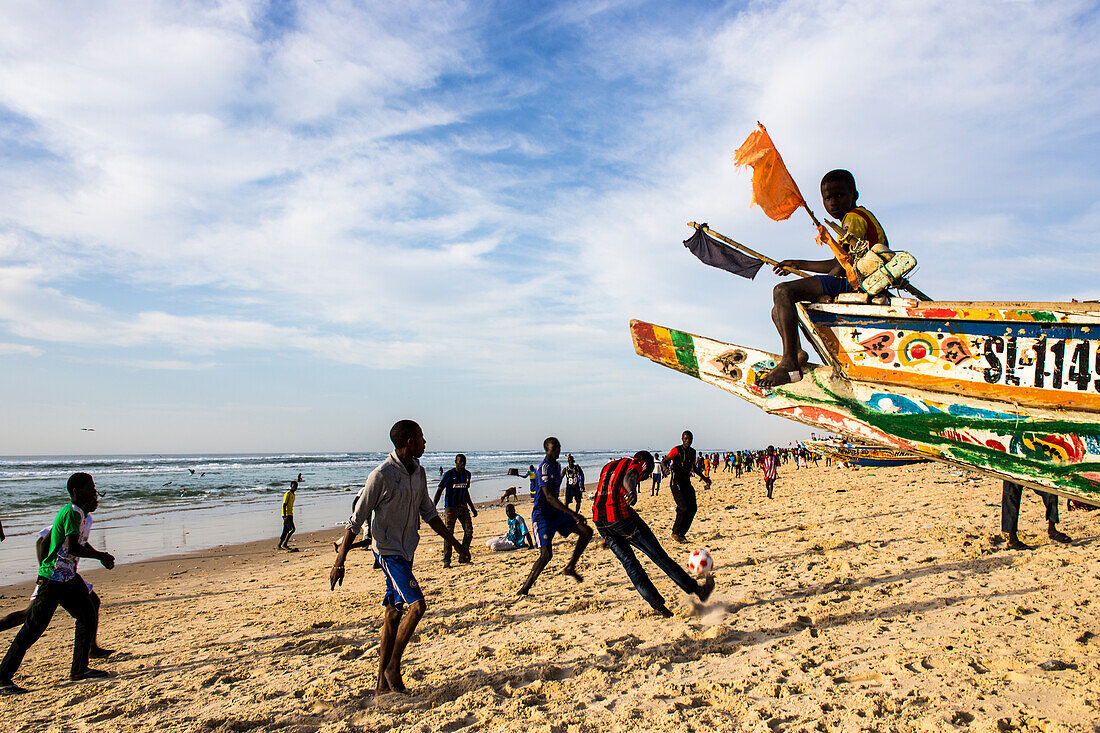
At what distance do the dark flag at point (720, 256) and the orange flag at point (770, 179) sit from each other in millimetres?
489

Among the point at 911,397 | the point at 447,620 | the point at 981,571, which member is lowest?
the point at 447,620

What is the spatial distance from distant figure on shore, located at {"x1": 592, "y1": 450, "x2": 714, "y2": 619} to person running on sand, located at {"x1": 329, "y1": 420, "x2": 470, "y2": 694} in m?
2.06

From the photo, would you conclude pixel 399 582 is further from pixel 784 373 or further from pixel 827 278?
pixel 827 278

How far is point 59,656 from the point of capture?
19.3 feet

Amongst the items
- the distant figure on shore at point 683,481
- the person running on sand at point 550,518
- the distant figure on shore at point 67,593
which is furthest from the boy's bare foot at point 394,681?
the distant figure on shore at point 683,481

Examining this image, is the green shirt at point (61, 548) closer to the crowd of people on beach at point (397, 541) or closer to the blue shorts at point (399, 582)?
the crowd of people on beach at point (397, 541)

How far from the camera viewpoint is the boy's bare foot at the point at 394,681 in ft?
13.3

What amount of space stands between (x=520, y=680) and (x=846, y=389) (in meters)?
3.02

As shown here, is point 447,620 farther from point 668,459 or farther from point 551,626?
point 668,459

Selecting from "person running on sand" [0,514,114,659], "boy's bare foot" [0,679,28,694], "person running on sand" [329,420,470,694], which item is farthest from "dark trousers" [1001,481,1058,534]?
"boy's bare foot" [0,679,28,694]

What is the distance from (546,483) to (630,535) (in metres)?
1.45

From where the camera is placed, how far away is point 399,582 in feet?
13.2

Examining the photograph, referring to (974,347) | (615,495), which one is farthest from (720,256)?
(615,495)

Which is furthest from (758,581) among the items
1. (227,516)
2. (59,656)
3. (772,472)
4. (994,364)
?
(227,516)
